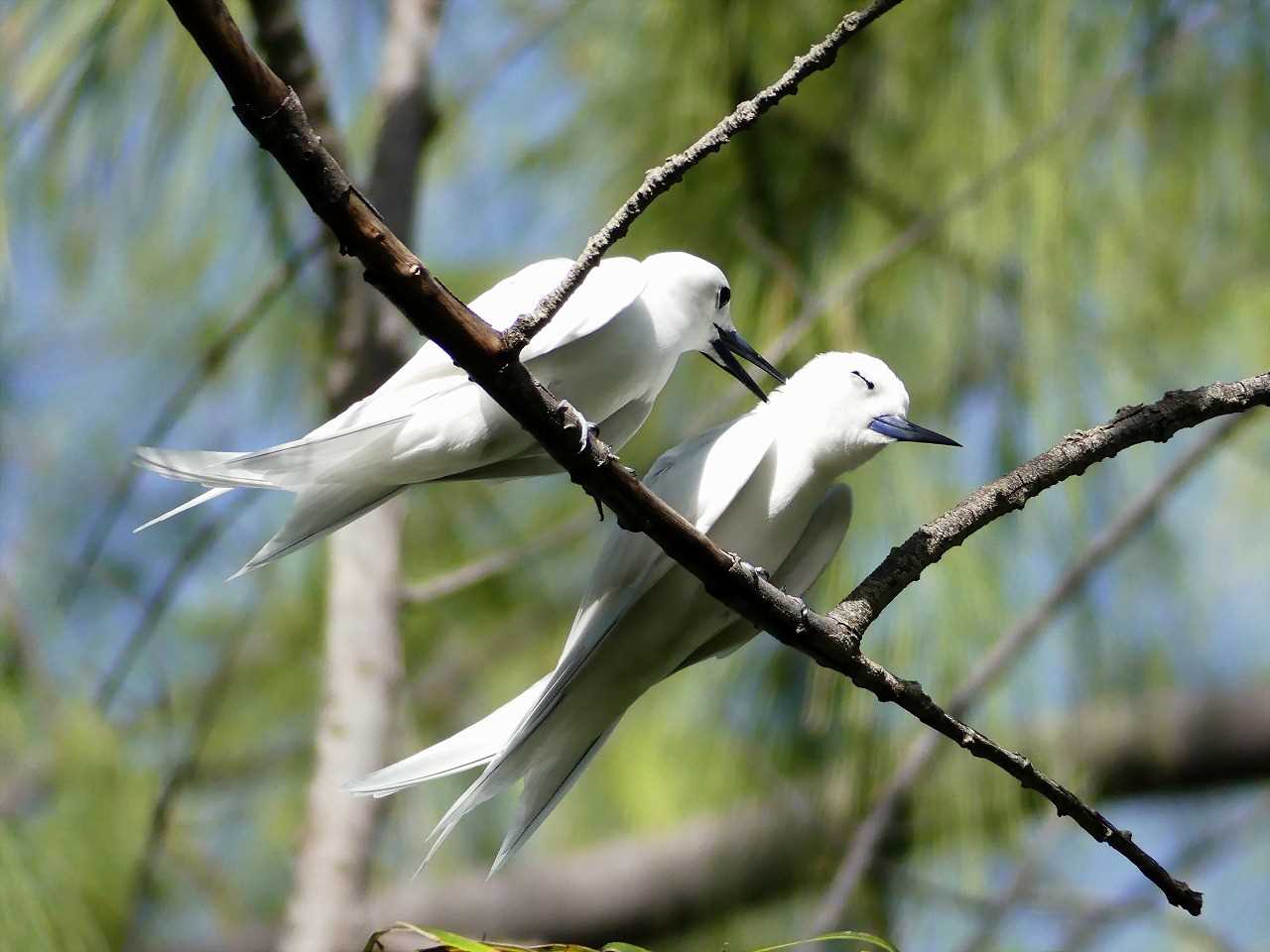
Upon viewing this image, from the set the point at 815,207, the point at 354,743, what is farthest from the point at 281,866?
the point at 815,207

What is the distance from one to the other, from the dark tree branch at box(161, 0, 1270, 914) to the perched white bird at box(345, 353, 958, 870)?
16cm

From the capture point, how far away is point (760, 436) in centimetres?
117

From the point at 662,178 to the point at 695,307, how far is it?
415 millimetres

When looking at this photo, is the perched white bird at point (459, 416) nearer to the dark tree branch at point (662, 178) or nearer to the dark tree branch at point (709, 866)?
the dark tree branch at point (662, 178)

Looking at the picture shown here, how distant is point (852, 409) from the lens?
119 cm

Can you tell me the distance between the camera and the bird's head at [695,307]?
3.92 feet

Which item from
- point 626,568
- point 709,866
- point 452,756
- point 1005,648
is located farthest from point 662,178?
point 709,866

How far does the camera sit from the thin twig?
176 centimetres

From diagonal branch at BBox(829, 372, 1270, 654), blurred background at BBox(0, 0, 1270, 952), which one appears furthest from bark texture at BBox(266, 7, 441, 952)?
diagonal branch at BBox(829, 372, 1270, 654)

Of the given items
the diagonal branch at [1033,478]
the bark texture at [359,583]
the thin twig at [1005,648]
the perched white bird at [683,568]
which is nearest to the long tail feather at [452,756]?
the perched white bird at [683,568]

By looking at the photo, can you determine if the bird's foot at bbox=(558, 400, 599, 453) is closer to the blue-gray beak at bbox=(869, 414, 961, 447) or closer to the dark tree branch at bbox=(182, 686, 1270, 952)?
the blue-gray beak at bbox=(869, 414, 961, 447)

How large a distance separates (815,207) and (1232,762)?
3.59 ft

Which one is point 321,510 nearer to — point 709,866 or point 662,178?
point 662,178

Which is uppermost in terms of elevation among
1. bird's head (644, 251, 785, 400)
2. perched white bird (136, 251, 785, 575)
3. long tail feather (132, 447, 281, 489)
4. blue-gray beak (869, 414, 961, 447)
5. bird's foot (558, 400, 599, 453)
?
bird's head (644, 251, 785, 400)
